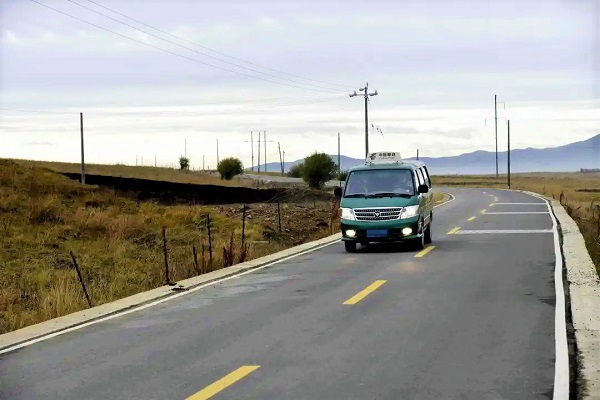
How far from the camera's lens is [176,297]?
14.4 meters

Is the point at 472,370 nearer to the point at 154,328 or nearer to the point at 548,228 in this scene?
the point at 154,328

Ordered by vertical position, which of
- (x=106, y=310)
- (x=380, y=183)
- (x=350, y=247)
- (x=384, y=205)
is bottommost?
(x=106, y=310)

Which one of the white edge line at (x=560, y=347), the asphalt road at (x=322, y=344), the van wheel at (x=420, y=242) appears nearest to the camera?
the white edge line at (x=560, y=347)

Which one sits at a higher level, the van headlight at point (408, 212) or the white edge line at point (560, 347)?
the van headlight at point (408, 212)

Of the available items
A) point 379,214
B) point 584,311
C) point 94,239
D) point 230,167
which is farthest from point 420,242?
point 230,167

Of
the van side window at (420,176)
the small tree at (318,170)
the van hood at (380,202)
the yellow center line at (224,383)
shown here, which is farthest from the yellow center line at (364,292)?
the small tree at (318,170)

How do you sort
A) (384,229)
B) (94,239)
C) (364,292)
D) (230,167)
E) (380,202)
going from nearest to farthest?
(364,292), (384,229), (380,202), (94,239), (230,167)

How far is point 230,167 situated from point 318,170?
142ft

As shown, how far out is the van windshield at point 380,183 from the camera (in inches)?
862

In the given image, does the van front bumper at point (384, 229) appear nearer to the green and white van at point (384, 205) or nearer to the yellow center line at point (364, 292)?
the green and white van at point (384, 205)

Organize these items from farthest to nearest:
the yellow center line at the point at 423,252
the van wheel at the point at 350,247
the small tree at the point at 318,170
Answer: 1. the small tree at the point at 318,170
2. the van wheel at the point at 350,247
3. the yellow center line at the point at 423,252

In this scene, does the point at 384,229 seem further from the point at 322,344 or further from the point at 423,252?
the point at 322,344

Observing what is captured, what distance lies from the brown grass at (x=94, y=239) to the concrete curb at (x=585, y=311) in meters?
7.63

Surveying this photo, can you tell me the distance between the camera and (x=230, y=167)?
12862 cm
